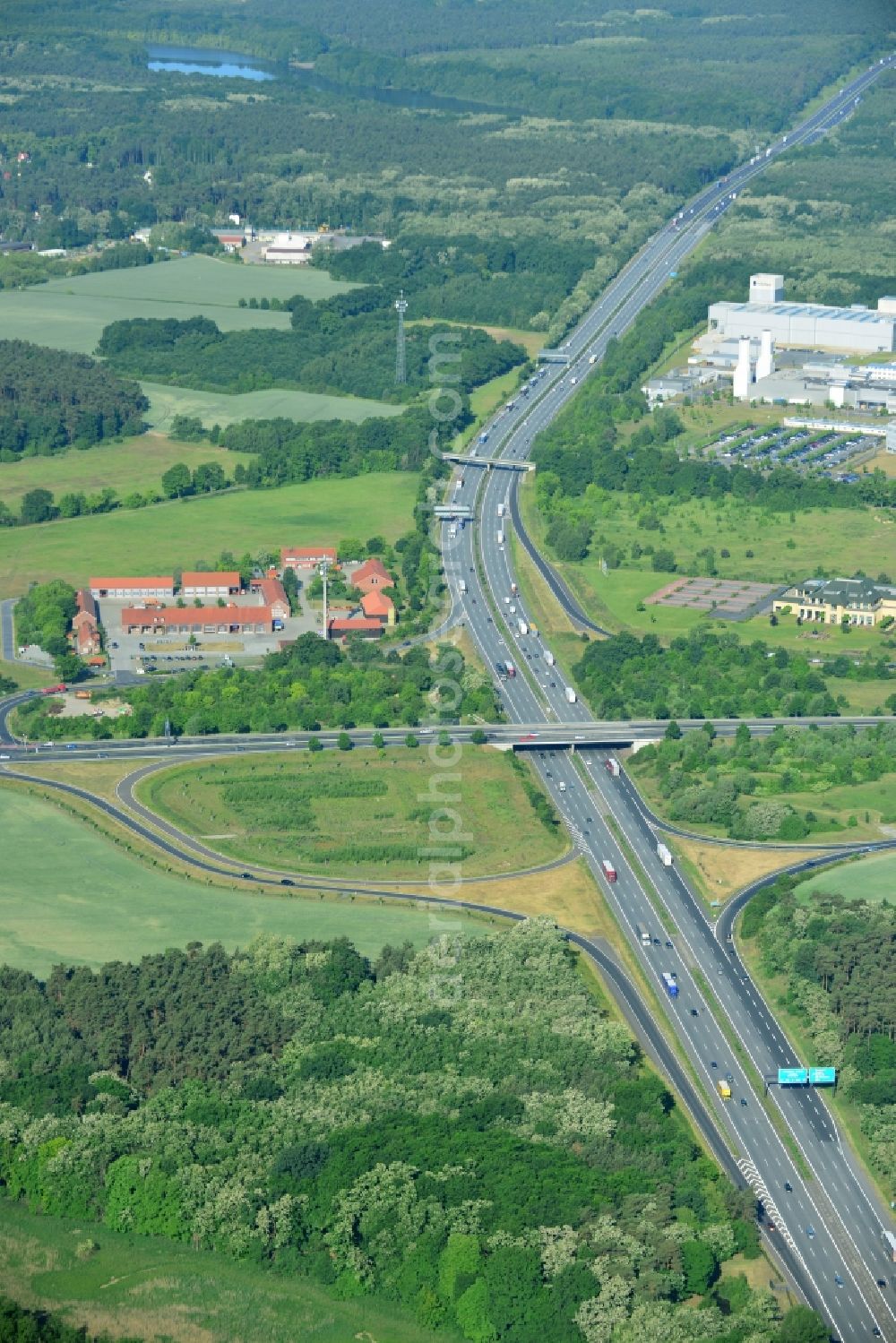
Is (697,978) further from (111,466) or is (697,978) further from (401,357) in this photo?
(401,357)

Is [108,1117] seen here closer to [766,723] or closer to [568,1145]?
[568,1145]

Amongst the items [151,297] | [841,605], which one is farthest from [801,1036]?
[151,297]

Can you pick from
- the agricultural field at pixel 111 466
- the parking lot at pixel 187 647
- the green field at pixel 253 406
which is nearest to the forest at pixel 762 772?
the parking lot at pixel 187 647

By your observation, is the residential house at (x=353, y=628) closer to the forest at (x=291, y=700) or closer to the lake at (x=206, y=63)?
the forest at (x=291, y=700)

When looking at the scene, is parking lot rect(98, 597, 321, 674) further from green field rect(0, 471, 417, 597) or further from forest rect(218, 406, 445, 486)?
forest rect(218, 406, 445, 486)

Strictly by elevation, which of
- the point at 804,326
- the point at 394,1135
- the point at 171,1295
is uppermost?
the point at 394,1135

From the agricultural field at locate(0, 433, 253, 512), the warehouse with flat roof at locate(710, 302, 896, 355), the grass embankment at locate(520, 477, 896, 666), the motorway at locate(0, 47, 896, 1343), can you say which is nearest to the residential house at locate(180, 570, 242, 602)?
the motorway at locate(0, 47, 896, 1343)
